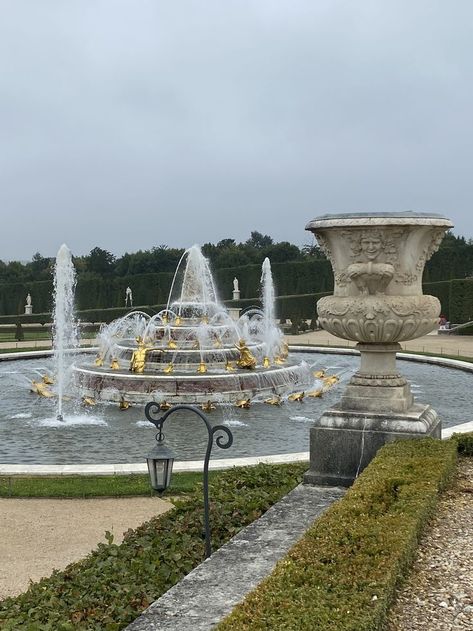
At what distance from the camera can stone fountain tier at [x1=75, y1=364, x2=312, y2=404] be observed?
17.5 metres

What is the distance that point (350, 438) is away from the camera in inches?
292

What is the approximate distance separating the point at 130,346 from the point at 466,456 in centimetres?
1478

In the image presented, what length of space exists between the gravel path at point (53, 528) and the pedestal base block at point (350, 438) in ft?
8.08

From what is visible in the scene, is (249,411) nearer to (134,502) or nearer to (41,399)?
(41,399)

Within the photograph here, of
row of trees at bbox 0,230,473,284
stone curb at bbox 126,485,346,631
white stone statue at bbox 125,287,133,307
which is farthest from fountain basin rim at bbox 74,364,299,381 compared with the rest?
row of trees at bbox 0,230,473,284

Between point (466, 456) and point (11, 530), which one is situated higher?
point (466, 456)

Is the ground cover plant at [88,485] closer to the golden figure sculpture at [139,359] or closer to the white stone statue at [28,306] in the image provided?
the golden figure sculpture at [139,359]

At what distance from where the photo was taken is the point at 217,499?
724cm

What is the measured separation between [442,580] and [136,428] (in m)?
10.9

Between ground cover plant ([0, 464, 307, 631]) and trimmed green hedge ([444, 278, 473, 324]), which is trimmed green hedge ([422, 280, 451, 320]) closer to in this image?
trimmed green hedge ([444, 278, 473, 324])

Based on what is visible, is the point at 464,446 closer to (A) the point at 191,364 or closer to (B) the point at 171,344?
(A) the point at 191,364

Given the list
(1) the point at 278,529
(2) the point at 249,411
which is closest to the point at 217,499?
(1) the point at 278,529

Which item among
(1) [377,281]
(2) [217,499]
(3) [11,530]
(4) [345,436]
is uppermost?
(1) [377,281]

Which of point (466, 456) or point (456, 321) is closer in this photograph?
point (466, 456)
